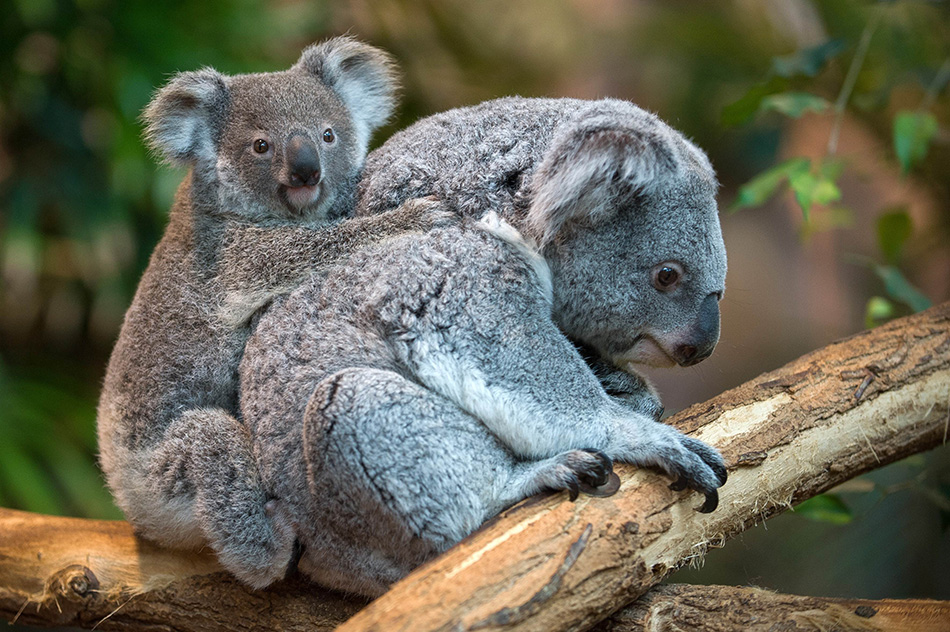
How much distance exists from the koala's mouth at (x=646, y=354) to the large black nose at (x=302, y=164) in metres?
1.02

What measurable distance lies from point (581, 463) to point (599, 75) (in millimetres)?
5294

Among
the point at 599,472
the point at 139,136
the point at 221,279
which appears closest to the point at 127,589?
the point at 221,279

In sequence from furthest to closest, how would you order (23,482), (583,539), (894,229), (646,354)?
(23,482) < (894,229) < (646,354) < (583,539)

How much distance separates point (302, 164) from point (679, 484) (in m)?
1.36

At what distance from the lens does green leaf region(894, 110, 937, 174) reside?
2871 millimetres

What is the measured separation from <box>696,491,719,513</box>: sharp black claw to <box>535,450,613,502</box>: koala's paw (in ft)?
0.88

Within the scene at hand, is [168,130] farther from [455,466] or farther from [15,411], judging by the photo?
[15,411]

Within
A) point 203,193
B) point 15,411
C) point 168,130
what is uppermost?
point 168,130

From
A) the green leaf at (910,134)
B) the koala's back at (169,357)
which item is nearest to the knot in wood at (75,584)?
the koala's back at (169,357)

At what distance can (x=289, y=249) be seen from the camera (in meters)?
2.20

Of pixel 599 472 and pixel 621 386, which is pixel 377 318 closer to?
pixel 599 472

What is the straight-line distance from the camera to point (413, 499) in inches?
71.9

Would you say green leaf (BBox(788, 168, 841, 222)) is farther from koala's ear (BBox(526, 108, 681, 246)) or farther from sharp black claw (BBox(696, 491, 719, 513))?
sharp black claw (BBox(696, 491, 719, 513))

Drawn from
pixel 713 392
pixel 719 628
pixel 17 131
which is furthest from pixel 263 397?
pixel 713 392
